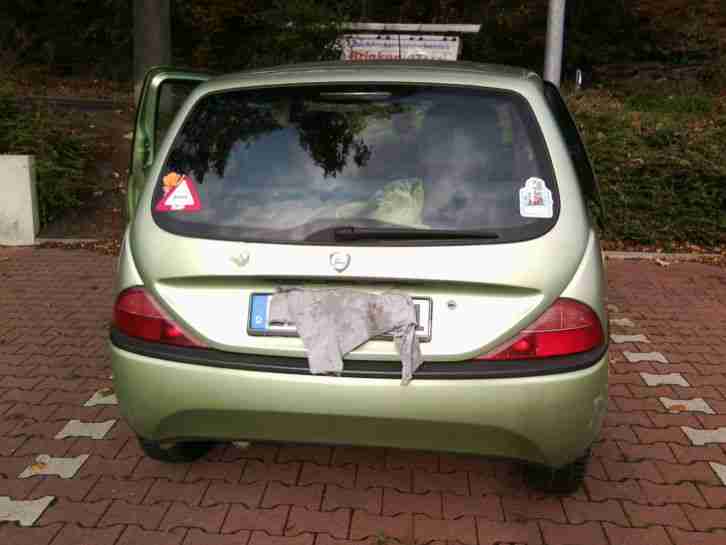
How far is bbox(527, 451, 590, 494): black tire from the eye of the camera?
3.21 meters

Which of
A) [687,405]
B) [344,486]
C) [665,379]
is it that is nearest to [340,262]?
[344,486]

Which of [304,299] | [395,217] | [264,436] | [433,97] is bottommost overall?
[264,436]

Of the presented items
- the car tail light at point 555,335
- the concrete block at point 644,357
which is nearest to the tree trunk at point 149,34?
the concrete block at point 644,357

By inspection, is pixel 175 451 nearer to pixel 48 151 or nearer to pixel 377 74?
pixel 377 74

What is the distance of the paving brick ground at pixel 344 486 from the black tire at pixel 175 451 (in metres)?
0.06

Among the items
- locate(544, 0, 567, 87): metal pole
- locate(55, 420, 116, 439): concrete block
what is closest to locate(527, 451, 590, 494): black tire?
locate(55, 420, 116, 439): concrete block

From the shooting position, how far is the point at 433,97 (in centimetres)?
297

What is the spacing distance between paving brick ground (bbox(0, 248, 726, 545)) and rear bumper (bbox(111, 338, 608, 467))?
1.45 feet

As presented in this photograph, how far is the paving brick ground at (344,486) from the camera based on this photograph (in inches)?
123

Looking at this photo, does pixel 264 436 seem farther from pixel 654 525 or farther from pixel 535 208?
pixel 654 525

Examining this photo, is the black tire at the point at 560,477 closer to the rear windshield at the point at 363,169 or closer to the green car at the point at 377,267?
the green car at the point at 377,267

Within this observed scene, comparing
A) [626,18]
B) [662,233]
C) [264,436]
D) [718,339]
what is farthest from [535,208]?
[626,18]

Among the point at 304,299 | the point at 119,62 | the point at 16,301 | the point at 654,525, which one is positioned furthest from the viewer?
the point at 119,62

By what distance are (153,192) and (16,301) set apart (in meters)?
3.86
